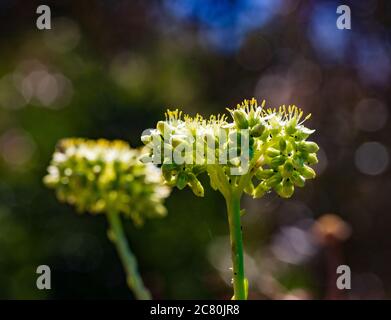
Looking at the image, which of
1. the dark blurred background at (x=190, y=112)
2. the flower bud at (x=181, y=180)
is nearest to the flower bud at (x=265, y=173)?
the flower bud at (x=181, y=180)

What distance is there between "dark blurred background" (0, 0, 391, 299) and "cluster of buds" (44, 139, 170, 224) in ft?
7.24

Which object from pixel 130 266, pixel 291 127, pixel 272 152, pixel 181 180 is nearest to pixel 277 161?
pixel 272 152

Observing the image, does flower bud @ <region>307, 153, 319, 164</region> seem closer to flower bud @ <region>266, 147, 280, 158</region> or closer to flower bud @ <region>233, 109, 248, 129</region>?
flower bud @ <region>266, 147, 280, 158</region>

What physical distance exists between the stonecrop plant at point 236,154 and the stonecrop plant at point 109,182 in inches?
37.9

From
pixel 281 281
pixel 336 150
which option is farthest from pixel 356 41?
pixel 281 281

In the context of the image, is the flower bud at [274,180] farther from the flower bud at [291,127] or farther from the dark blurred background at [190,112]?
the dark blurred background at [190,112]

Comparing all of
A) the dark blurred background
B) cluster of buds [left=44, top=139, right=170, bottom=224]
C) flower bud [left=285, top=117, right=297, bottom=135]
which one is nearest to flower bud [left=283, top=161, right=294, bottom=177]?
flower bud [left=285, top=117, right=297, bottom=135]

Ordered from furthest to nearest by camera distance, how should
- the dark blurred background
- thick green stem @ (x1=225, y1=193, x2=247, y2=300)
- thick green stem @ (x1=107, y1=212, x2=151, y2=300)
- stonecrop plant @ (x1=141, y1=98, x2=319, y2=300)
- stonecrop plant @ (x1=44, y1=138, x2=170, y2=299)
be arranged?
1. the dark blurred background
2. stonecrop plant @ (x1=44, y1=138, x2=170, y2=299)
3. thick green stem @ (x1=107, y1=212, x2=151, y2=300)
4. stonecrop plant @ (x1=141, y1=98, x2=319, y2=300)
5. thick green stem @ (x1=225, y1=193, x2=247, y2=300)

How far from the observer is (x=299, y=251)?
629 centimetres

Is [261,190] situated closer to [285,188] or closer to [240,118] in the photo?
[285,188]

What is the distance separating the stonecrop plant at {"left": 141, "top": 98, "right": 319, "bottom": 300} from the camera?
2.12 meters

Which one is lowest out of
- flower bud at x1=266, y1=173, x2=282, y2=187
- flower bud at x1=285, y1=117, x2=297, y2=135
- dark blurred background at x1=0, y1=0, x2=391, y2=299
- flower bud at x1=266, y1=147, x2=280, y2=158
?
flower bud at x1=266, y1=173, x2=282, y2=187

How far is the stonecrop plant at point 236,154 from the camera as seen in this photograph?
6.94ft
